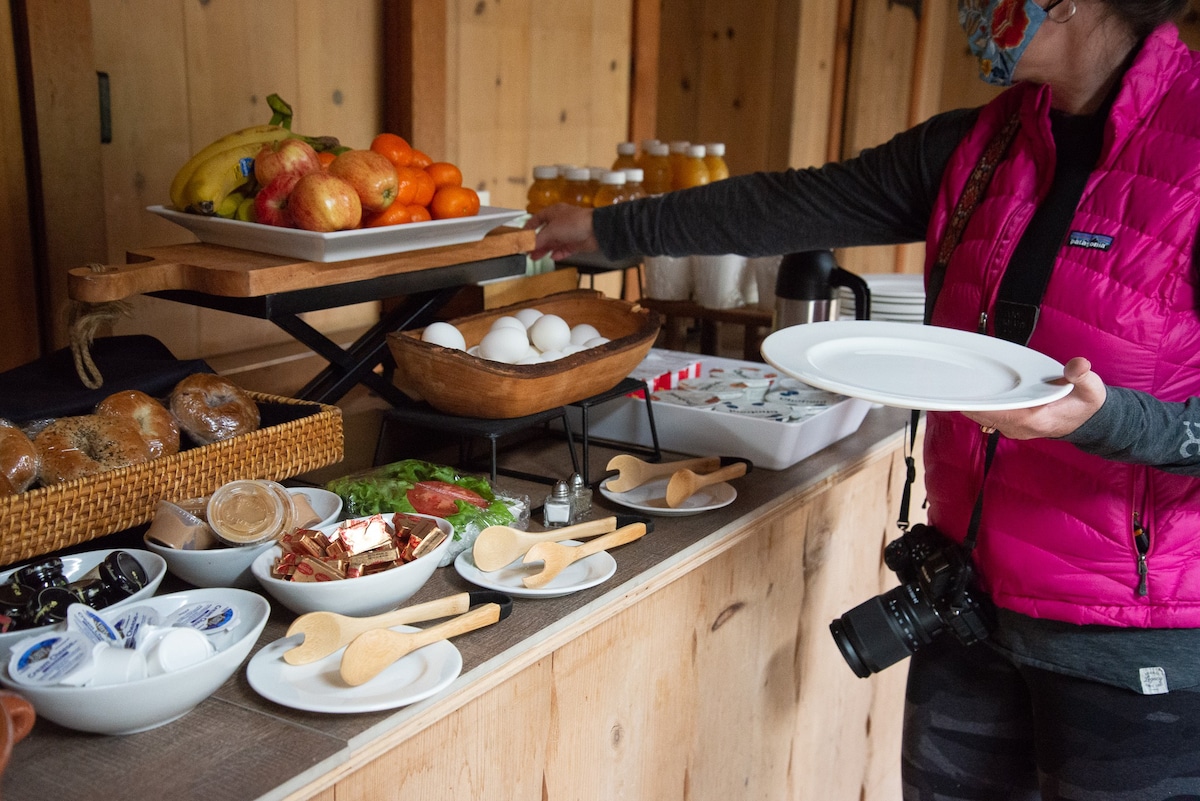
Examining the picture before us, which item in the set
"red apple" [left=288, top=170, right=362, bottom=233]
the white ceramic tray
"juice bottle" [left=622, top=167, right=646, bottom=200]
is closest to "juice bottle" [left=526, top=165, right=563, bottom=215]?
"juice bottle" [left=622, top=167, right=646, bottom=200]

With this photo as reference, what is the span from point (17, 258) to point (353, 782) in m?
1.07

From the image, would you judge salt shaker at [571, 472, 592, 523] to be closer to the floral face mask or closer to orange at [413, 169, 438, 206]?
orange at [413, 169, 438, 206]

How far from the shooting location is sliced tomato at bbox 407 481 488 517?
1.18 m

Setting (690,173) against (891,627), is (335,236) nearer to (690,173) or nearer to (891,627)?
(891,627)

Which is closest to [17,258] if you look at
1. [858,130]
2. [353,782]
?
[353,782]

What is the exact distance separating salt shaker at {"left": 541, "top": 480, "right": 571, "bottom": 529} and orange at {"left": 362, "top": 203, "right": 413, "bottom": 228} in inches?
15.8

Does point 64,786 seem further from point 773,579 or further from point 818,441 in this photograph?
point 818,441

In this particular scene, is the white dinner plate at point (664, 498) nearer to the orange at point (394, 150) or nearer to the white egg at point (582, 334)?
the white egg at point (582, 334)

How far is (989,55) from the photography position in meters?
1.17

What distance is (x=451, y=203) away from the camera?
146cm

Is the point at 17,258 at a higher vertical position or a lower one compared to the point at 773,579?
higher

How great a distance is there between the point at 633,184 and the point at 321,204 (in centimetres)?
99

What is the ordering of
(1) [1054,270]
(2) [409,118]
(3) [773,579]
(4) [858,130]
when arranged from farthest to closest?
1. (4) [858,130]
2. (2) [409,118]
3. (3) [773,579]
4. (1) [1054,270]

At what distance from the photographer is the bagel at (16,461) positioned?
1.03m
